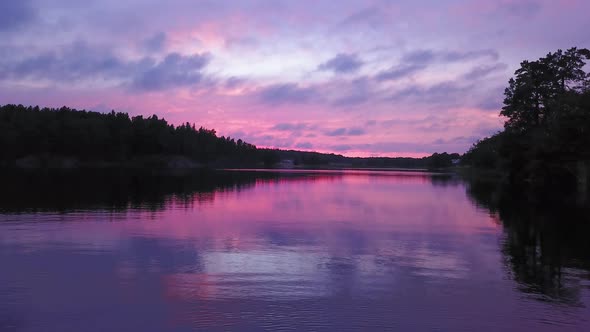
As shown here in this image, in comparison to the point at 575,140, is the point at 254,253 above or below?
below

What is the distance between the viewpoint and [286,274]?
44.7ft

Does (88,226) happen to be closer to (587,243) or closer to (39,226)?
(39,226)

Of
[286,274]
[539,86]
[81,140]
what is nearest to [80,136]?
[81,140]

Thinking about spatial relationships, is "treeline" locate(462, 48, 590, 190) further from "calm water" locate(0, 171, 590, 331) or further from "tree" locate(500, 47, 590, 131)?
"calm water" locate(0, 171, 590, 331)

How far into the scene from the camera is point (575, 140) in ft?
155

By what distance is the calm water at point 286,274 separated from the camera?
9.94 meters

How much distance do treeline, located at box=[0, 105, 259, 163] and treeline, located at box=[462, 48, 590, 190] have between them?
12021 cm

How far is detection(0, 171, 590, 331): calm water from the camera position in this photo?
32.6 ft

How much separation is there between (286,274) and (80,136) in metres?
144

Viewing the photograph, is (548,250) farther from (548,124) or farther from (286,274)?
(548,124)

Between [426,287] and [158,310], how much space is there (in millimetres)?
6544

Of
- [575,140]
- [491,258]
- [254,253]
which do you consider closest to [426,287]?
[491,258]

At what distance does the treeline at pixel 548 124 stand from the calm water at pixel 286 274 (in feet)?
82.3

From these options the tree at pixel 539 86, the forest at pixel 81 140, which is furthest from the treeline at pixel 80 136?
the tree at pixel 539 86
